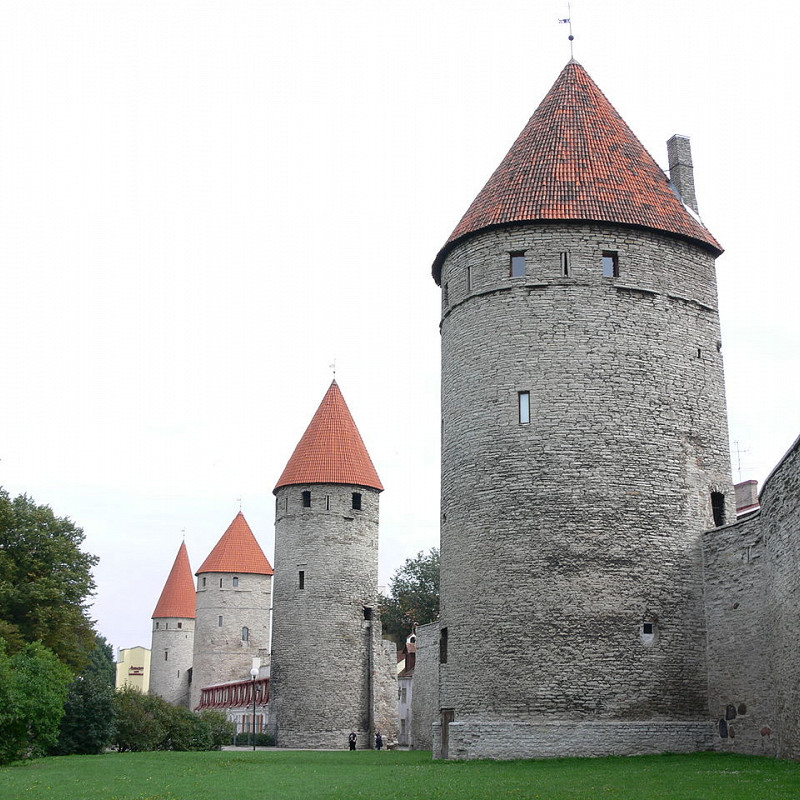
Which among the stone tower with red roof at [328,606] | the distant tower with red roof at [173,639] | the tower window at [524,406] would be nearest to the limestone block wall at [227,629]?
the distant tower with red roof at [173,639]

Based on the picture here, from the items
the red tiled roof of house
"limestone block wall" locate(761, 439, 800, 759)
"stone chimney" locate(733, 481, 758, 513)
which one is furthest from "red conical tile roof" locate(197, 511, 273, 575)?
"limestone block wall" locate(761, 439, 800, 759)

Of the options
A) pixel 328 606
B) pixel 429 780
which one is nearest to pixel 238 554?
pixel 328 606

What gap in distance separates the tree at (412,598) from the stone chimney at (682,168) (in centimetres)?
3555

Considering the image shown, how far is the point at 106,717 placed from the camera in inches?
Result: 1097

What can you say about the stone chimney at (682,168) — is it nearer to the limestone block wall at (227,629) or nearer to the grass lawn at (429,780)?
the grass lawn at (429,780)

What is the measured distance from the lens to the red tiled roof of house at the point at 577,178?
2123cm

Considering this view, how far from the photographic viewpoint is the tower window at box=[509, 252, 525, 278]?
21.2m

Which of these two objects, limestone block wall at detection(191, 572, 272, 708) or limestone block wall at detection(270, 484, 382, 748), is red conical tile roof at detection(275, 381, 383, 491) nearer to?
limestone block wall at detection(270, 484, 382, 748)

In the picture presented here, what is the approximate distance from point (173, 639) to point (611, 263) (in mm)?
50960

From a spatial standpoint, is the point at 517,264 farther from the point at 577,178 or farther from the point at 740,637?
the point at 740,637

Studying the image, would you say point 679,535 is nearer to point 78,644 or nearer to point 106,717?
point 106,717

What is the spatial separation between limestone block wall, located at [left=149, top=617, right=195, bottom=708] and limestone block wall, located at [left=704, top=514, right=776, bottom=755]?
4804 cm

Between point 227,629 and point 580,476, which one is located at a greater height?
point 580,476

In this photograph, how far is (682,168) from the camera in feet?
79.4
